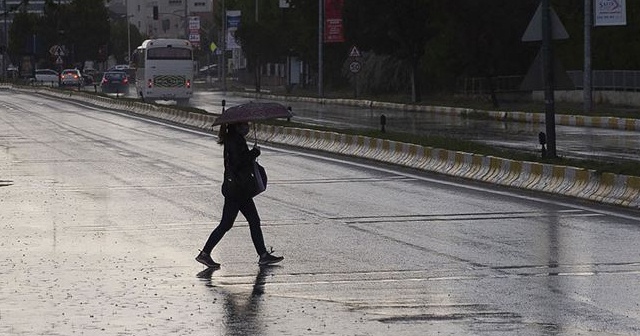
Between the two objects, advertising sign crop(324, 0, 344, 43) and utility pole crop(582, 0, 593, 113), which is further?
advertising sign crop(324, 0, 344, 43)

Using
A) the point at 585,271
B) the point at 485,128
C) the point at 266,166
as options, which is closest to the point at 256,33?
the point at 485,128

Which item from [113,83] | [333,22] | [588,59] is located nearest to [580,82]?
[588,59]

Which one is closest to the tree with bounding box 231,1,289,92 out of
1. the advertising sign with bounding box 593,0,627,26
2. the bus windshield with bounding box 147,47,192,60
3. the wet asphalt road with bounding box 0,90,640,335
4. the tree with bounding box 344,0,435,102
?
the bus windshield with bounding box 147,47,192,60

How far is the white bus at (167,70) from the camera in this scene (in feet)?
240

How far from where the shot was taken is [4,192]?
23969 mm

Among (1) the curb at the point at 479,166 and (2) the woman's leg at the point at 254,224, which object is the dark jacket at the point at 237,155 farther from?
(1) the curb at the point at 479,166

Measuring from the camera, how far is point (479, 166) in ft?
85.0

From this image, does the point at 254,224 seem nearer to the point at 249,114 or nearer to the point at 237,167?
the point at 237,167

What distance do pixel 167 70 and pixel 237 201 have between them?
193 feet

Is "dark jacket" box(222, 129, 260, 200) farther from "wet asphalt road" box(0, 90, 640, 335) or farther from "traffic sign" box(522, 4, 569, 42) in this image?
"traffic sign" box(522, 4, 569, 42)

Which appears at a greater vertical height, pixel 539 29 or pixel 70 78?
pixel 539 29

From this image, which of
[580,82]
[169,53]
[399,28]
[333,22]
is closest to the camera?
→ [580,82]

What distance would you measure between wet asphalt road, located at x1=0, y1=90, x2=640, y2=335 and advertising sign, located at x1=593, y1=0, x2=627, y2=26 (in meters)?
24.6

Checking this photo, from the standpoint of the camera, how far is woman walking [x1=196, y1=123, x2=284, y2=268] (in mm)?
14750
